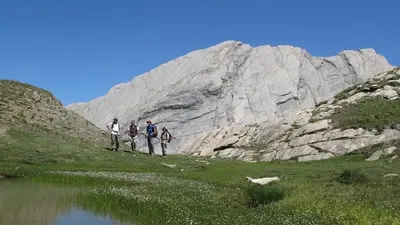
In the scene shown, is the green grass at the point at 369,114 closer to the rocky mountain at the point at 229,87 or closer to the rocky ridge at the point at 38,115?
the rocky ridge at the point at 38,115

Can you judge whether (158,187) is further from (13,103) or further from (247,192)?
(13,103)

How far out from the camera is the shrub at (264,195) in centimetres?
2069

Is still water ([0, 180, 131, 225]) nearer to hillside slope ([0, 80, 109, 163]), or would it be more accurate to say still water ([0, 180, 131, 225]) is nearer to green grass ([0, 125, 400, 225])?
green grass ([0, 125, 400, 225])

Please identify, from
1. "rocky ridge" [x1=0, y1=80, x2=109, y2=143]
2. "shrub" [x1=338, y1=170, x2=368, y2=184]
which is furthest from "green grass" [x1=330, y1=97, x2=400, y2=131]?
"rocky ridge" [x1=0, y1=80, x2=109, y2=143]

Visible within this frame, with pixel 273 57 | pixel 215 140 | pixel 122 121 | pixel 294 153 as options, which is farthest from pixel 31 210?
pixel 273 57

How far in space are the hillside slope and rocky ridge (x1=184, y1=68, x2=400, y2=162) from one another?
19067mm

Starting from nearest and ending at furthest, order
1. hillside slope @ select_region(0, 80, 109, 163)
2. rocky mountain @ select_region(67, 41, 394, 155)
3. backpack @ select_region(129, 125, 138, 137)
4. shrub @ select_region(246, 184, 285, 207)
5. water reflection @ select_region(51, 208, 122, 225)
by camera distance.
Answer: water reflection @ select_region(51, 208, 122, 225) < shrub @ select_region(246, 184, 285, 207) < hillside slope @ select_region(0, 80, 109, 163) < backpack @ select_region(129, 125, 138, 137) < rocky mountain @ select_region(67, 41, 394, 155)

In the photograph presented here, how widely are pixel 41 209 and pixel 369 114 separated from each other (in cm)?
4641

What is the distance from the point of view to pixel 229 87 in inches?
6516

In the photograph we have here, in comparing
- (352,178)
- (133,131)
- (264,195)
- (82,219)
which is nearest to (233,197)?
(264,195)

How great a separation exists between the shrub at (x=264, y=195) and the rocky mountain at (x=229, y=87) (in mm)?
128997

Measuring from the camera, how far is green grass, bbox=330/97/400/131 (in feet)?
169

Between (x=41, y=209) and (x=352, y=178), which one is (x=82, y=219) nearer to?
(x=41, y=209)

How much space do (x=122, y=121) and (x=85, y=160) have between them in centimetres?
11995
